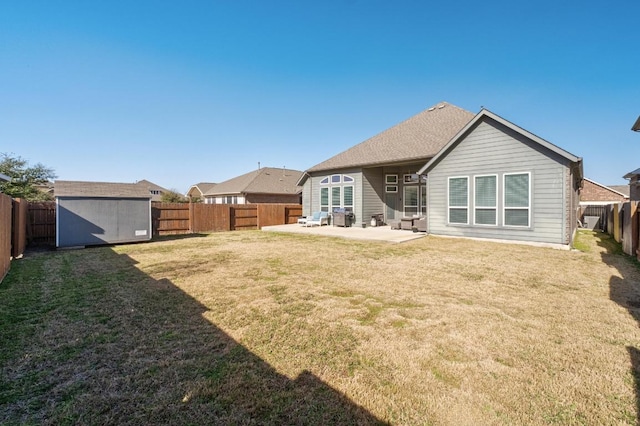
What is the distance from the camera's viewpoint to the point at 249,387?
2.21 meters

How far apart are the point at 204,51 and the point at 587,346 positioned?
15.3m

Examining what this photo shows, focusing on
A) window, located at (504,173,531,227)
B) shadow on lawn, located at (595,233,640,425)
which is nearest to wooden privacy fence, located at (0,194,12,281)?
shadow on lawn, located at (595,233,640,425)

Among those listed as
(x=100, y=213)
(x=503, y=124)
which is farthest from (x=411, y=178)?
(x=100, y=213)

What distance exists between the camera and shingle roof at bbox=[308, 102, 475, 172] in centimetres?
1339

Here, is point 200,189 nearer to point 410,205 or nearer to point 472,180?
point 410,205

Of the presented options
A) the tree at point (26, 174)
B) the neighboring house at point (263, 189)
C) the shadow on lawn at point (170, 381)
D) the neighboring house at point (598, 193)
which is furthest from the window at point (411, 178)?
the tree at point (26, 174)

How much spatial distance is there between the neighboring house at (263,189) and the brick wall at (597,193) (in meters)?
27.2

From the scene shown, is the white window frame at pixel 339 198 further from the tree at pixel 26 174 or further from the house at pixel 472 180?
the tree at pixel 26 174

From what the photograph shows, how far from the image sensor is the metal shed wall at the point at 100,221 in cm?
942

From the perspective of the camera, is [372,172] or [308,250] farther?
[372,172]

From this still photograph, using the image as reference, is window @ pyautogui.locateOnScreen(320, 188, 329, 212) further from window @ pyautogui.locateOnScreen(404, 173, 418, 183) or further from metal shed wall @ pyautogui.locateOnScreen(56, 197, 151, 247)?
metal shed wall @ pyautogui.locateOnScreen(56, 197, 151, 247)

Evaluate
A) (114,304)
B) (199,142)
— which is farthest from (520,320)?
(199,142)

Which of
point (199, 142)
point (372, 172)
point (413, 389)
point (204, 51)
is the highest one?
point (204, 51)

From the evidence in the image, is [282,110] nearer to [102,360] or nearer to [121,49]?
[121,49]
